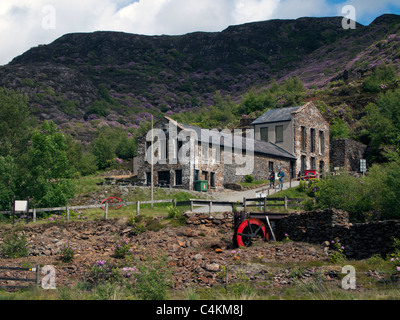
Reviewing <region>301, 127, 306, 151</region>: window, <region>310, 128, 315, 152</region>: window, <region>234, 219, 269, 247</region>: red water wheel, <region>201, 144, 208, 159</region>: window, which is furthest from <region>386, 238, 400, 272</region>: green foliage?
<region>310, 128, 315, 152</region>: window

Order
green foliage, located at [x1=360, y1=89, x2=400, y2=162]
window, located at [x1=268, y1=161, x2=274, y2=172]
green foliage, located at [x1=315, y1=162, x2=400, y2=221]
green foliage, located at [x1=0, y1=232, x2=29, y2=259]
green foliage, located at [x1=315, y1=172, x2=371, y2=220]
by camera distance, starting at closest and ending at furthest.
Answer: green foliage, located at [x1=315, y1=162, x2=400, y2=221] → green foliage, located at [x1=0, y1=232, x2=29, y2=259] → green foliage, located at [x1=315, y1=172, x2=371, y2=220] → window, located at [x1=268, y1=161, x2=274, y2=172] → green foliage, located at [x1=360, y1=89, x2=400, y2=162]

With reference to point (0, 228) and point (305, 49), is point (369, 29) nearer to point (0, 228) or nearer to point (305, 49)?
point (305, 49)

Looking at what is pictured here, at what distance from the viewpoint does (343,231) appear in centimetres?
2575

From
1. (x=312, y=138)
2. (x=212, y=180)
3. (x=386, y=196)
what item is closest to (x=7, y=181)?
(x=212, y=180)

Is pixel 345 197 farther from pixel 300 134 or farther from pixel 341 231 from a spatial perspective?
pixel 300 134

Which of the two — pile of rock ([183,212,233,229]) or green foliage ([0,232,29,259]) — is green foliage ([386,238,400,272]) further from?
green foliage ([0,232,29,259])

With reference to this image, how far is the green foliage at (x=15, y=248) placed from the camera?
2952 cm

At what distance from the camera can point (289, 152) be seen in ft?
189

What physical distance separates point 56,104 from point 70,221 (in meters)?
97.1

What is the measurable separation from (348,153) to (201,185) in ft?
76.1

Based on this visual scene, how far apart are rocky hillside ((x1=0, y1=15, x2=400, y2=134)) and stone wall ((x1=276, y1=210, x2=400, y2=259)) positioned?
70.2 m

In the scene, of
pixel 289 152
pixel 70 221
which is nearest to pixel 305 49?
pixel 289 152

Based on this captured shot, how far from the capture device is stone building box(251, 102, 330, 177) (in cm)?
5772

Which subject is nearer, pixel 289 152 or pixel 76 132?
pixel 289 152
